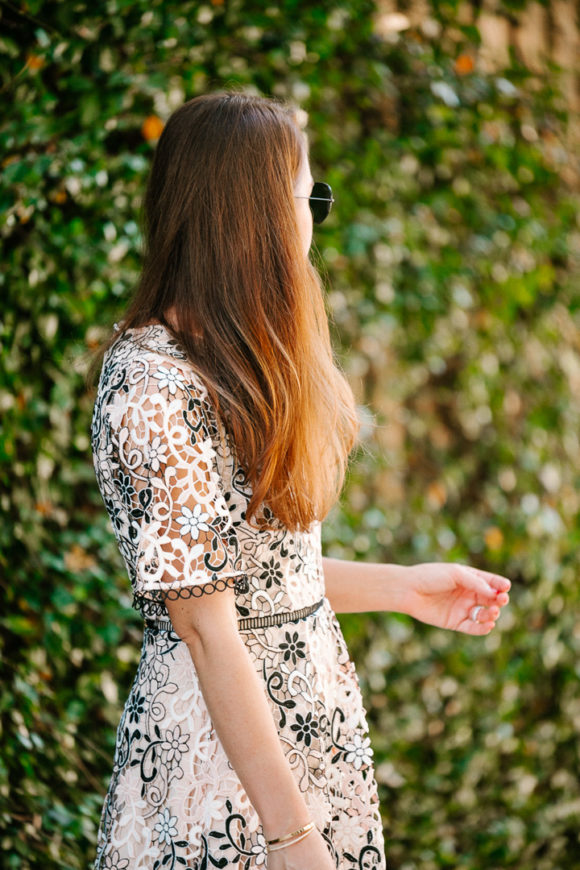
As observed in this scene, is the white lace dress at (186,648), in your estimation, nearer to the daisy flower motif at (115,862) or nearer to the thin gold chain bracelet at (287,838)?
the daisy flower motif at (115,862)

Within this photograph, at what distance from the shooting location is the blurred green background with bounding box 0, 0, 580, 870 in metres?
1.81

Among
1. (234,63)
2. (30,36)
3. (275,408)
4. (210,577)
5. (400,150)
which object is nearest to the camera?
(210,577)

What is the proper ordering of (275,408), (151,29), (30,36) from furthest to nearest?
(151,29) < (30,36) < (275,408)

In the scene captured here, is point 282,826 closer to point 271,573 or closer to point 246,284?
point 271,573

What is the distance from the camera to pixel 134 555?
1.03 m

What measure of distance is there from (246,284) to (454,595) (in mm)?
692

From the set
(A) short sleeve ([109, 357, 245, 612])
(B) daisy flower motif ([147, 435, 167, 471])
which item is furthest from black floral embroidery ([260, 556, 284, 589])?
(B) daisy flower motif ([147, 435, 167, 471])

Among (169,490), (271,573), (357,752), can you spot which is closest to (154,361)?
(169,490)

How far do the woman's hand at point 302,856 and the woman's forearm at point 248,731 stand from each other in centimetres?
2

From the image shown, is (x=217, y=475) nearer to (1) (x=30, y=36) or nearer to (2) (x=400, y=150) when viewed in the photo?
(1) (x=30, y=36)

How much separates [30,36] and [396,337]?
135cm

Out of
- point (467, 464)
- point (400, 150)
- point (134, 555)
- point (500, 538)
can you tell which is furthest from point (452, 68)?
point (134, 555)

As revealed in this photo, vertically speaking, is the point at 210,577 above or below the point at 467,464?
above

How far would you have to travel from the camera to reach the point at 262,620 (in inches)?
43.6
